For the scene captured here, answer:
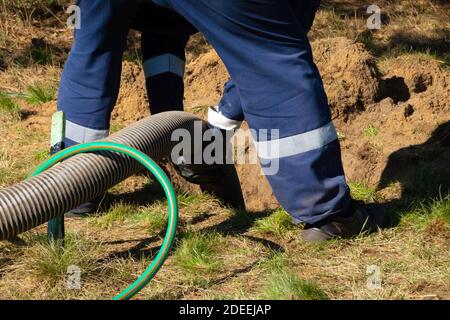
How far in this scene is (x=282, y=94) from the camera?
9.85 feet

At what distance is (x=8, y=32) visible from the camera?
6.10 meters

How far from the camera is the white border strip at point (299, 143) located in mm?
3035

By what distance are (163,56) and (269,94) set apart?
3.84 feet

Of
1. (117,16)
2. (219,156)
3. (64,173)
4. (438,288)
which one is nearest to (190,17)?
(117,16)

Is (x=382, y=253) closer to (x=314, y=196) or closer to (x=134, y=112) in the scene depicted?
(x=314, y=196)

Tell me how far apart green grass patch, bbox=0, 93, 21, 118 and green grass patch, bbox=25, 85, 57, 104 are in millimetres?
126

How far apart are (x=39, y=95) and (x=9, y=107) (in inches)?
9.7

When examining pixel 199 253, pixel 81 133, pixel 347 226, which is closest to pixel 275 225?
pixel 347 226

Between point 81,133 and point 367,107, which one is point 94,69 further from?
point 367,107

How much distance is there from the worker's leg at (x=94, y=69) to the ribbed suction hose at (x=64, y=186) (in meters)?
0.36

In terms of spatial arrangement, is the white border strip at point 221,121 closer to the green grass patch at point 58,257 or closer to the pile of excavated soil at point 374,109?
the pile of excavated soil at point 374,109

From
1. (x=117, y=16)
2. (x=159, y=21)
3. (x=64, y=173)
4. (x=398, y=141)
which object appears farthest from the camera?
(x=398, y=141)

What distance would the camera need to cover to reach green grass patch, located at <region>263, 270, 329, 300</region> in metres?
2.75

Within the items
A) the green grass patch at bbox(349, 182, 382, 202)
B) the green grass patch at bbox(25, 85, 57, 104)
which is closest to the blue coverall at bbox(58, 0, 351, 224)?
the green grass patch at bbox(349, 182, 382, 202)
